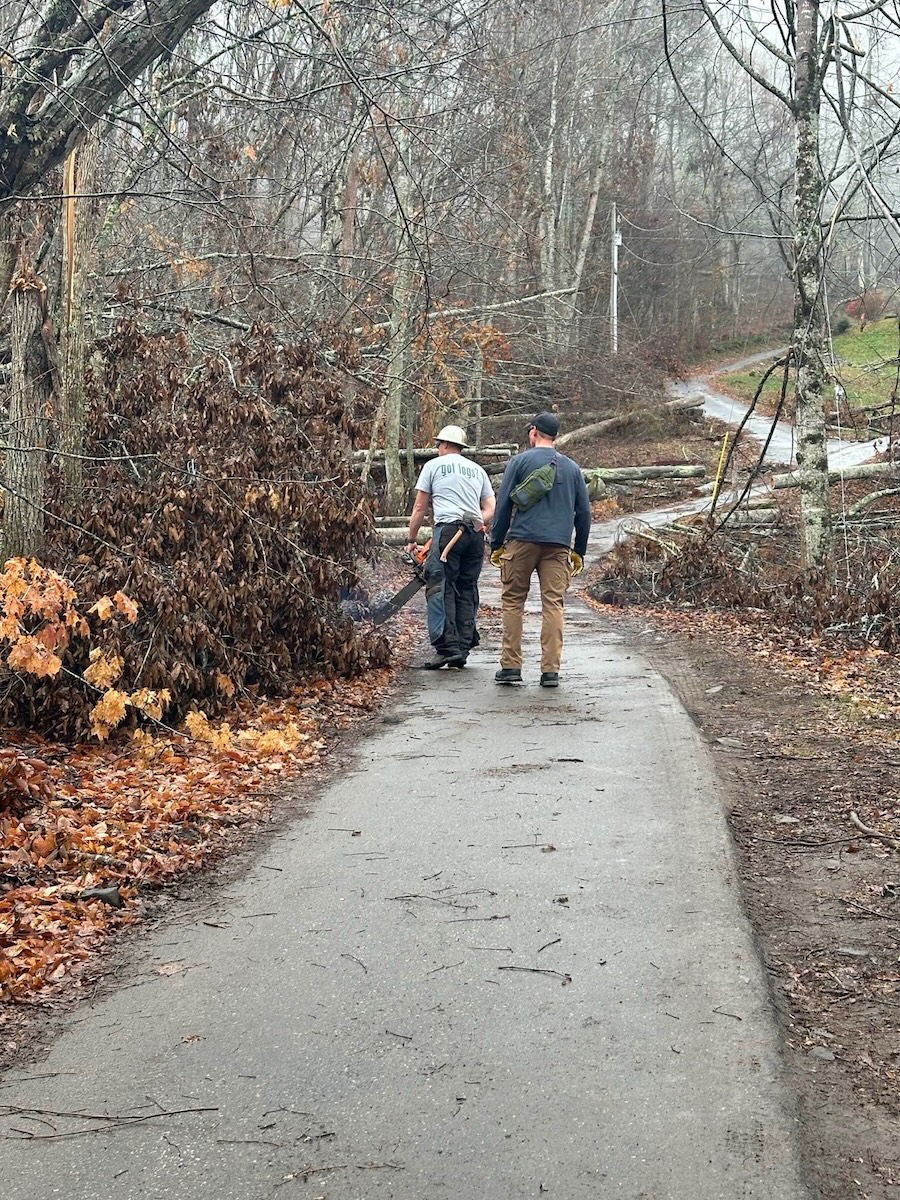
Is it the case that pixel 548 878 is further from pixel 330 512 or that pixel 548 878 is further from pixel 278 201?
pixel 278 201

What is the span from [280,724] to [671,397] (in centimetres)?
3628

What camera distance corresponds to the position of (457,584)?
10539mm

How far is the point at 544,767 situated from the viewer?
21.8ft

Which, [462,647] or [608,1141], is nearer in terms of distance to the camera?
[608,1141]

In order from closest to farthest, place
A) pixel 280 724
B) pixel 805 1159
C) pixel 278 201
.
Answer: pixel 805 1159 → pixel 280 724 → pixel 278 201

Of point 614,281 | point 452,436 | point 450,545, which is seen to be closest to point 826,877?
point 450,545

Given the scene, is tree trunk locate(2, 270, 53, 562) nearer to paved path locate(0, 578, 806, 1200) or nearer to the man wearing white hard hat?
the man wearing white hard hat

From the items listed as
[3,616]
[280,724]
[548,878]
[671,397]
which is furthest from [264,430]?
[671,397]

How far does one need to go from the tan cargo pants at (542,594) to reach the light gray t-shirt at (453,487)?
76 centimetres

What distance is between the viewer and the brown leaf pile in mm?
4371

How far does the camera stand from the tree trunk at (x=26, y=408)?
8.02 metres

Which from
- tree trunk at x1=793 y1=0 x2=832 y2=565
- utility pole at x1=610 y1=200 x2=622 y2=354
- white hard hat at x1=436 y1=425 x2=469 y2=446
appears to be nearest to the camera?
white hard hat at x1=436 y1=425 x2=469 y2=446

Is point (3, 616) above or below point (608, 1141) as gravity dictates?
above

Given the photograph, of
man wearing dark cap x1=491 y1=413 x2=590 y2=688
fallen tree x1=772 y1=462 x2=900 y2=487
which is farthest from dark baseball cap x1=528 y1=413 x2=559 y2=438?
fallen tree x1=772 y1=462 x2=900 y2=487
